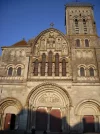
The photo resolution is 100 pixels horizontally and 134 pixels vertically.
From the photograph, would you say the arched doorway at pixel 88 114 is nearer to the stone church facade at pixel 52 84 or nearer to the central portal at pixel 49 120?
the stone church facade at pixel 52 84

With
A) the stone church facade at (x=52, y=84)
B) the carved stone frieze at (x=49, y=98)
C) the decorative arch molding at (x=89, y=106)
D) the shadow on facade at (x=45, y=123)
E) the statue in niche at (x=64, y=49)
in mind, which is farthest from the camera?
the statue in niche at (x=64, y=49)

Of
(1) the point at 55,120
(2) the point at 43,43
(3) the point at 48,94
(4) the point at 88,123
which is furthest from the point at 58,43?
(4) the point at 88,123

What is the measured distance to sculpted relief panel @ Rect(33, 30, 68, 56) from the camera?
840 inches

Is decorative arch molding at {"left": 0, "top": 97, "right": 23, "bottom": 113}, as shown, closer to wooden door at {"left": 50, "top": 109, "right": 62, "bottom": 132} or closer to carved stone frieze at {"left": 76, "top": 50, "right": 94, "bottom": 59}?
wooden door at {"left": 50, "top": 109, "right": 62, "bottom": 132}

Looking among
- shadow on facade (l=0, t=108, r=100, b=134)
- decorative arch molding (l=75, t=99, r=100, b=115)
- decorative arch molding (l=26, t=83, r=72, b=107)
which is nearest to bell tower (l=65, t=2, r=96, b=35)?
decorative arch molding (l=26, t=83, r=72, b=107)

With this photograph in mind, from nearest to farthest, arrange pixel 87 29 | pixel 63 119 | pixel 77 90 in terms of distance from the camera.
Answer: pixel 63 119 → pixel 77 90 → pixel 87 29

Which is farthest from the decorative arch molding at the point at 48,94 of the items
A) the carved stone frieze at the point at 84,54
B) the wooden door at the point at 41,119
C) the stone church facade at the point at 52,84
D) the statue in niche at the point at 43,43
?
the statue in niche at the point at 43,43

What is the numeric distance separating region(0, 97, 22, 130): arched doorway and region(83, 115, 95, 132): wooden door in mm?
8055

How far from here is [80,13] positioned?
89.5 ft

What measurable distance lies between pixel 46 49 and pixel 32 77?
5.16 metres

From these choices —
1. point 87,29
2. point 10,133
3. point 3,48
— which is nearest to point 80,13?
point 87,29

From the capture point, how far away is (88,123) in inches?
652

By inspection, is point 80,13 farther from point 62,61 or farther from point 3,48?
point 3,48

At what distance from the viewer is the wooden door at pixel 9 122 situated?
1623 centimetres
